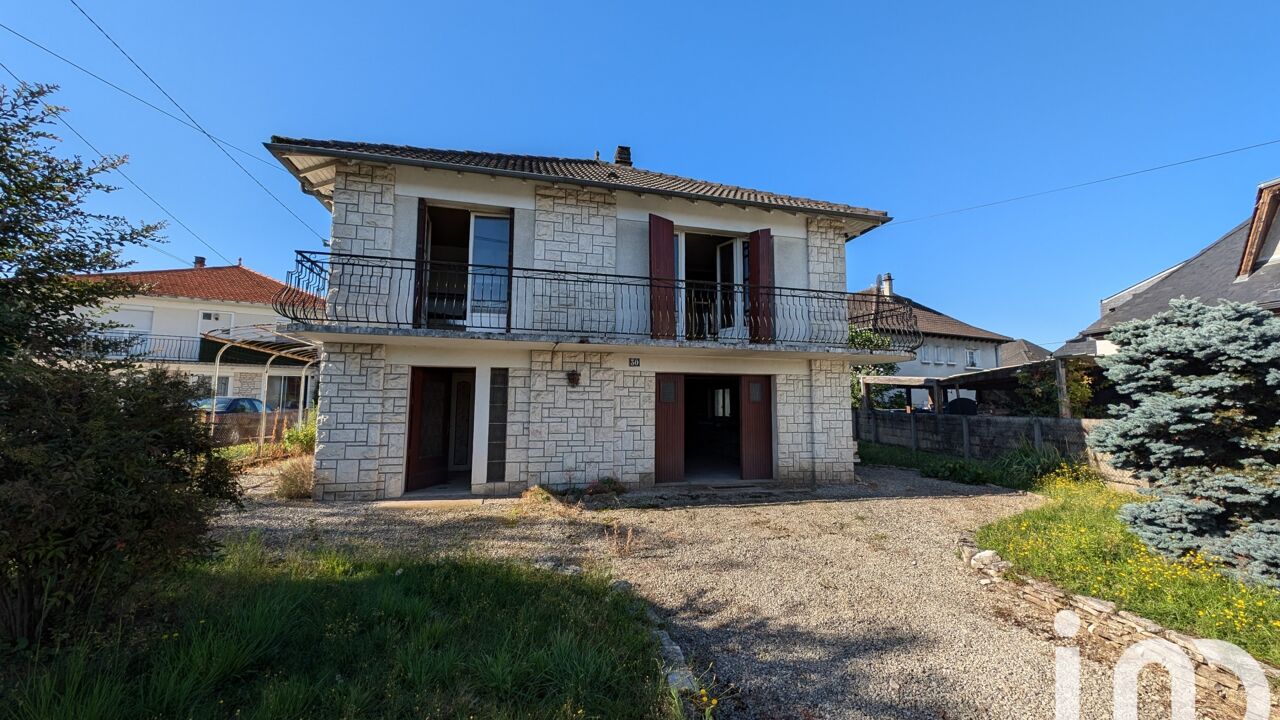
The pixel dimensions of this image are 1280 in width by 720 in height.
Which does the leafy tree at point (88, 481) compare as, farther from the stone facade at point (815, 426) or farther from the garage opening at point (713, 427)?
the stone facade at point (815, 426)

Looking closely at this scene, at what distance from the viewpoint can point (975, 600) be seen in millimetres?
4117

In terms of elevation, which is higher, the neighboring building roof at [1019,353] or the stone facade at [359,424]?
the neighboring building roof at [1019,353]

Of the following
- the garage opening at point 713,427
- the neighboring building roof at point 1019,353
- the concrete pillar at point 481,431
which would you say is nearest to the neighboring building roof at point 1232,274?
the garage opening at point 713,427

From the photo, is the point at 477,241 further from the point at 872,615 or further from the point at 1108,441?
the point at 1108,441

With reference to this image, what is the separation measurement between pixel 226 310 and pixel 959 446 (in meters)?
29.5

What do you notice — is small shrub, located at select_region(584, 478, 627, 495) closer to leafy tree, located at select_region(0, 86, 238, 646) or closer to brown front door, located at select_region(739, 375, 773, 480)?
brown front door, located at select_region(739, 375, 773, 480)

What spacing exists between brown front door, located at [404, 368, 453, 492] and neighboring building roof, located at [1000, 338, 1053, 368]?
33997mm

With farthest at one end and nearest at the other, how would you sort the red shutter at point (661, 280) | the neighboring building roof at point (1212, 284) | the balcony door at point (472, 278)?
the neighboring building roof at point (1212, 284) → the red shutter at point (661, 280) → the balcony door at point (472, 278)

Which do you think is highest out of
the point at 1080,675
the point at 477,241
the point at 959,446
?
the point at 477,241

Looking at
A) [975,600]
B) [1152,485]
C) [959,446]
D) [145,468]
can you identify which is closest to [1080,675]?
[975,600]

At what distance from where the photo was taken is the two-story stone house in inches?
289

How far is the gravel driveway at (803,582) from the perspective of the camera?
9.27 ft

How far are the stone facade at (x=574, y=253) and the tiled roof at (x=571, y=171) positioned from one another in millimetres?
435

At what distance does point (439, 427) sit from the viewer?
29.1ft
